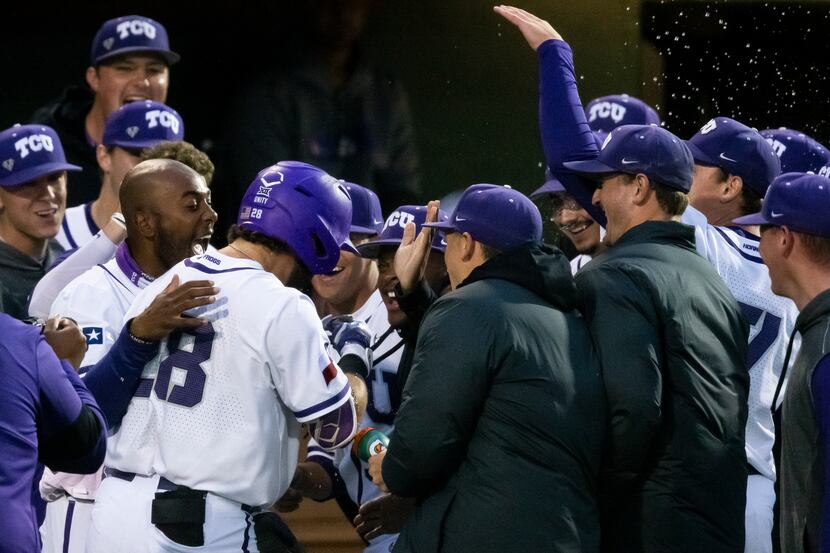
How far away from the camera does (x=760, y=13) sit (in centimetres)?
741

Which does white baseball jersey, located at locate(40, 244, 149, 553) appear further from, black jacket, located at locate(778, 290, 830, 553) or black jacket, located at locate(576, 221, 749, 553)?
black jacket, located at locate(778, 290, 830, 553)

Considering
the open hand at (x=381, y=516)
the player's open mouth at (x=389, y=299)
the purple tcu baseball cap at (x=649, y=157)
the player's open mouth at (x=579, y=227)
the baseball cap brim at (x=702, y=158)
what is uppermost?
the purple tcu baseball cap at (x=649, y=157)

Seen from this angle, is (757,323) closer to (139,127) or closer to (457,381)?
(457,381)

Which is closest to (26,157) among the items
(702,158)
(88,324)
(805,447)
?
(88,324)

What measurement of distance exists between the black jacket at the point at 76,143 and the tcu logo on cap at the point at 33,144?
Result: 49.3 inches

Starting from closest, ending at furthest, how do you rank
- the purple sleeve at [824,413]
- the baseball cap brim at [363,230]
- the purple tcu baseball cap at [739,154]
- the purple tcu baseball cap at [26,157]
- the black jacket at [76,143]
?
the purple sleeve at [824,413]
the purple tcu baseball cap at [739,154]
the baseball cap brim at [363,230]
the purple tcu baseball cap at [26,157]
the black jacket at [76,143]

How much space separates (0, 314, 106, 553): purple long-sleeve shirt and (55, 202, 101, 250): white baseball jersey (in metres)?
2.34

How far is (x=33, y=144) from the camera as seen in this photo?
4.95 m

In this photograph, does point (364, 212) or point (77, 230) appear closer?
point (364, 212)

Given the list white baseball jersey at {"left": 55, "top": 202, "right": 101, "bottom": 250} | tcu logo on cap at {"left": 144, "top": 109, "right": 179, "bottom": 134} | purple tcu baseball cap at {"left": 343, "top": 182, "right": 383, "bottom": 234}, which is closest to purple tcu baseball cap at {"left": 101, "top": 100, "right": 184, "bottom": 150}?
tcu logo on cap at {"left": 144, "top": 109, "right": 179, "bottom": 134}

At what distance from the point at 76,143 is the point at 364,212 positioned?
205 cm

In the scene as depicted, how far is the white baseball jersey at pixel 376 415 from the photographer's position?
434 centimetres

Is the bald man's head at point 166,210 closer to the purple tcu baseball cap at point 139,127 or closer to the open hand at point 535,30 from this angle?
the open hand at point 535,30

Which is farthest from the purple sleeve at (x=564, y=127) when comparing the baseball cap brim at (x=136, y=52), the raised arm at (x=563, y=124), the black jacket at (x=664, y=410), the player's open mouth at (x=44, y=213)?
the baseball cap brim at (x=136, y=52)
